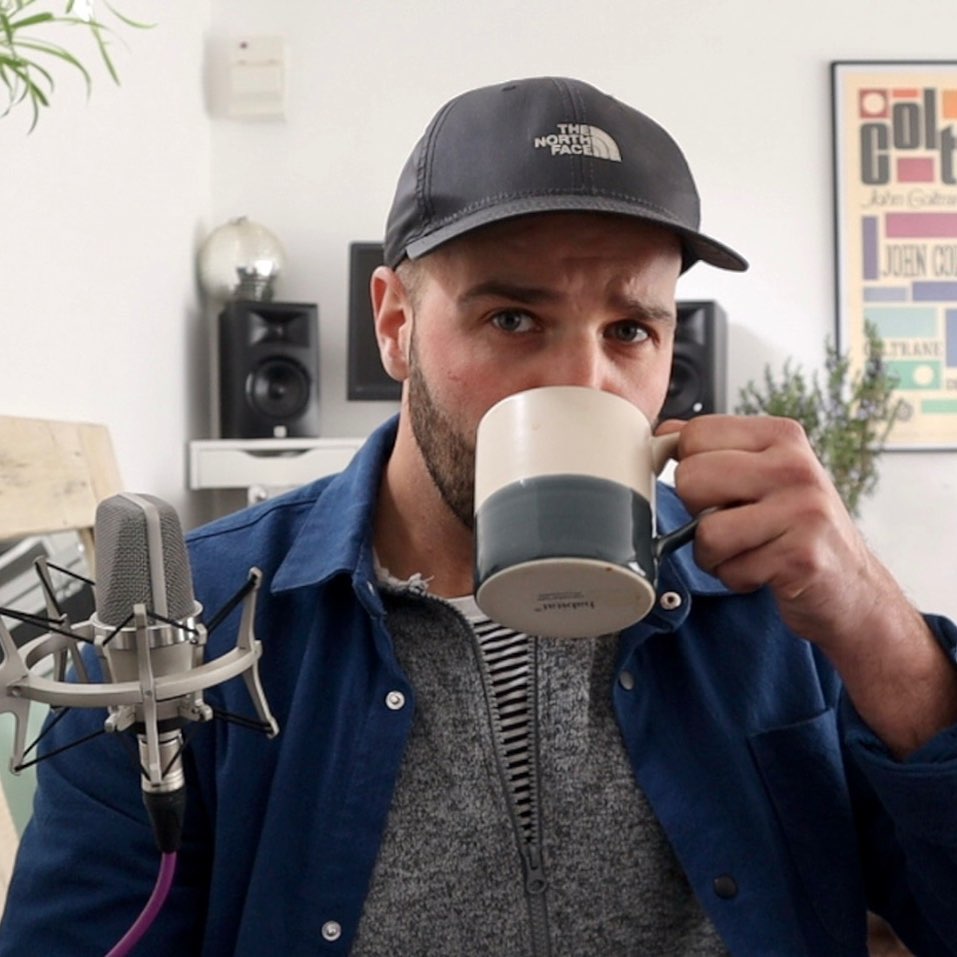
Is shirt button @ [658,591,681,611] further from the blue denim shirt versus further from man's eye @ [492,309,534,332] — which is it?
man's eye @ [492,309,534,332]

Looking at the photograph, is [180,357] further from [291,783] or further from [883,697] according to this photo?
[883,697]

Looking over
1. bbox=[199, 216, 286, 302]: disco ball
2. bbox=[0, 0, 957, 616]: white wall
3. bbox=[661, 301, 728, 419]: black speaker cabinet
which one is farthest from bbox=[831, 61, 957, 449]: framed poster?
bbox=[199, 216, 286, 302]: disco ball

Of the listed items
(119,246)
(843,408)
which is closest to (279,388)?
(119,246)

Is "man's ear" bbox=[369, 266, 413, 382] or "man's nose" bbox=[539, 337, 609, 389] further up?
"man's ear" bbox=[369, 266, 413, 382]

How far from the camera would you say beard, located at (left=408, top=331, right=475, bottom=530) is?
0.93 m

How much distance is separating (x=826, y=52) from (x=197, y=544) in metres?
2.98

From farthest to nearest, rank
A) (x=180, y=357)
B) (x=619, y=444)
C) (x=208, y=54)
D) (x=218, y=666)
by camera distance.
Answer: (x=208, y=54) < (x=180, y=357) < (x=619, y=444) < (x=218, y=666)

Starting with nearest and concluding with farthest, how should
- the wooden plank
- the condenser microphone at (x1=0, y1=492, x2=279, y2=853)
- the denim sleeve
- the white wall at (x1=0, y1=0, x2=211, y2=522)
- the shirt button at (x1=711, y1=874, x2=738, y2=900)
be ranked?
the condenser microphone at (x1=0, y1=492, x2=279, y2=853)
the denim sleeve
the shirt button at (x1=711, y1=874, x2=738, y2=900)
the wooden plank
the white wall at (x1=0, y1=0, x2=211, y2=522)

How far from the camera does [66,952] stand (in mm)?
833

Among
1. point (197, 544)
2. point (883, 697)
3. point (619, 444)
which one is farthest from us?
point (197, 544)

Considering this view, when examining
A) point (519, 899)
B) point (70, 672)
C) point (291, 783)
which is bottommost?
point (519, 899)

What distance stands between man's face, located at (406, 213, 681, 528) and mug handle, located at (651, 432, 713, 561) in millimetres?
143

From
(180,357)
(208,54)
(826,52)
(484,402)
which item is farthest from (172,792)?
(826,52)

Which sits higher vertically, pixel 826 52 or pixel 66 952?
pixel 826 52
